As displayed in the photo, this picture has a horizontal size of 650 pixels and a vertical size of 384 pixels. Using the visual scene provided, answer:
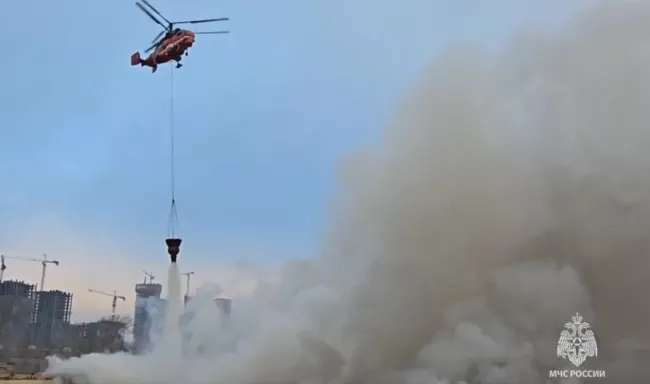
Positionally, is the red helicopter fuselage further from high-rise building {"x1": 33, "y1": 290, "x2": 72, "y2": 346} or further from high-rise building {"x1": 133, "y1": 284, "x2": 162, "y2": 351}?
high-rise building {"x1": 33, "y1": 290, "x2": 72, "y2": 346}

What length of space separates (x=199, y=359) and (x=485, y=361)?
19622 mm

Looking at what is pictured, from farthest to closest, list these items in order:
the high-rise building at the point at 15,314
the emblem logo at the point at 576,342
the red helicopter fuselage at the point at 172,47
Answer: the high-rise building at the point at 15,314 < the red helicopter fuselage at the point at 172,47 < the emblem logo at the point at 576,342

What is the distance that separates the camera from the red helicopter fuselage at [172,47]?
4169 centimetres

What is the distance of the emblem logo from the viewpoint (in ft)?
107

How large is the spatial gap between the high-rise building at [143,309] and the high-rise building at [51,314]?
12.2 meters

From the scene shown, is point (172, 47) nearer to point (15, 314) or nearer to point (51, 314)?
point (15, 314)

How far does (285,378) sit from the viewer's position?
38.7 metres

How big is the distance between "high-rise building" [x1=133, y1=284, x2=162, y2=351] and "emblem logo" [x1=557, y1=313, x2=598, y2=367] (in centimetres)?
4956

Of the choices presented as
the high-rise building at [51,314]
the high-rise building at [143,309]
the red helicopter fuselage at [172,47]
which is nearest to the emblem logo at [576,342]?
the red helicopter fuselage at [172,47]

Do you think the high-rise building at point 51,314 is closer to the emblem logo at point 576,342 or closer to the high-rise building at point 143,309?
the high-rise building at point 143,309

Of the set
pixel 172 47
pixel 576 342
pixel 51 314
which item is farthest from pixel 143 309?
pixel 576 342

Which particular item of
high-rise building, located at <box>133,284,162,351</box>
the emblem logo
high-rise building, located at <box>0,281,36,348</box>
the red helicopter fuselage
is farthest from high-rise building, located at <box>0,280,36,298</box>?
the emblem logo

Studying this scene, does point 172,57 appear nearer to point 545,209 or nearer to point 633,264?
point 545,209

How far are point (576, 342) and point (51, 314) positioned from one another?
104 meters
